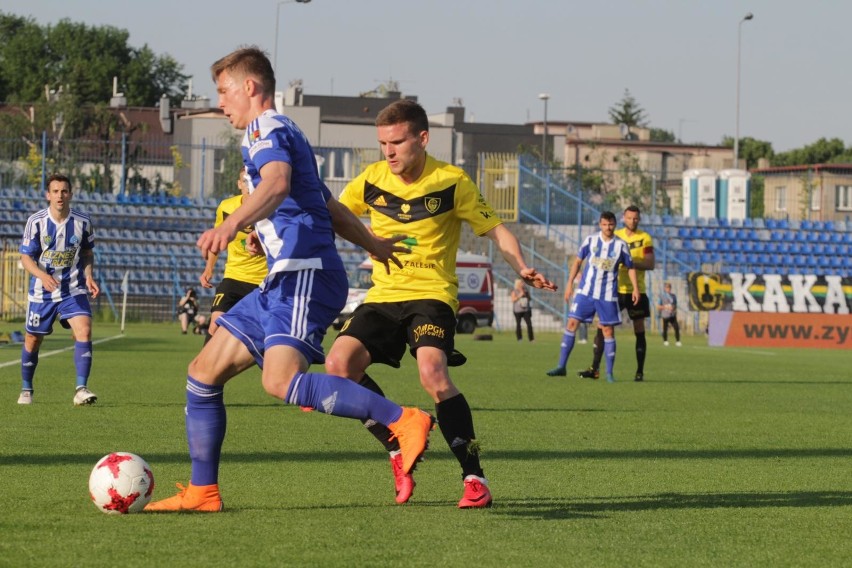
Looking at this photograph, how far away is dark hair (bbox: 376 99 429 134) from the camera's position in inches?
268

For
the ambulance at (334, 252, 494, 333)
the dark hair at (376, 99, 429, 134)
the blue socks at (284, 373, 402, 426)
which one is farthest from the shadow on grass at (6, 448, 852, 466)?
the ambulance at (334, 252, 494, 333)

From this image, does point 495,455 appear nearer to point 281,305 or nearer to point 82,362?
point 281,305

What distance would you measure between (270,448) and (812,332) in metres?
25.1

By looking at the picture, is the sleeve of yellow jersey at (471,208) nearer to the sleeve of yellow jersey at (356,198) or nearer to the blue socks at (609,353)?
the sleeve of yellow jersey at (356,198)

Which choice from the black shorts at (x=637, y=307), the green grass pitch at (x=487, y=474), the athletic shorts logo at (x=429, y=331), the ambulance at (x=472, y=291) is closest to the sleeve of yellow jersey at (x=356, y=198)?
the athletic shorts logo at (x=429, y=331)

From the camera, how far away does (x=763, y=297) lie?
34.6 meters

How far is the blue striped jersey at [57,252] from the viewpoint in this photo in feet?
38.8

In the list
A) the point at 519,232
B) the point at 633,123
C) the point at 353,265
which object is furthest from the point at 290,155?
the point at 633,123

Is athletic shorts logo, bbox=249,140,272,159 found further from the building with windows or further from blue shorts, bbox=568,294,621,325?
the building with windows

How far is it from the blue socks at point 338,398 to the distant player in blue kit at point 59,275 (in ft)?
21.6

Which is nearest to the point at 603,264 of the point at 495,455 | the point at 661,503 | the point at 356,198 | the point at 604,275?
the point at 604,275

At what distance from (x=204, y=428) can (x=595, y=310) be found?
11696 mm

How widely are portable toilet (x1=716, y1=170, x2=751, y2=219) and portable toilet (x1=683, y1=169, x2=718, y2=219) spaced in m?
0.47

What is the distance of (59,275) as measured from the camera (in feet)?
38.9
